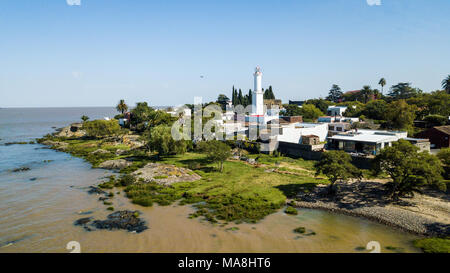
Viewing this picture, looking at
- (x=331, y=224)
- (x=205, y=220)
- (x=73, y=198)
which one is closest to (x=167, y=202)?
(x=205, y=220)

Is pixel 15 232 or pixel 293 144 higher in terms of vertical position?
pixel 293 144

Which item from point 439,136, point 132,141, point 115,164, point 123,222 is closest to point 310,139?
point 439,136

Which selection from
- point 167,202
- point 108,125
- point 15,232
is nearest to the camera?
point 15,232

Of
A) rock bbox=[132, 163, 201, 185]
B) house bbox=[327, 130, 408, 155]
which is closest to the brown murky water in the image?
rock bbox=[132, 163, 201, 185]

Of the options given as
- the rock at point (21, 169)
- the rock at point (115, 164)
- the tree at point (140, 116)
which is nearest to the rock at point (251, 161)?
the rock at point (115, 164)

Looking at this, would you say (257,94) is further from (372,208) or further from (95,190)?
(372,208)
